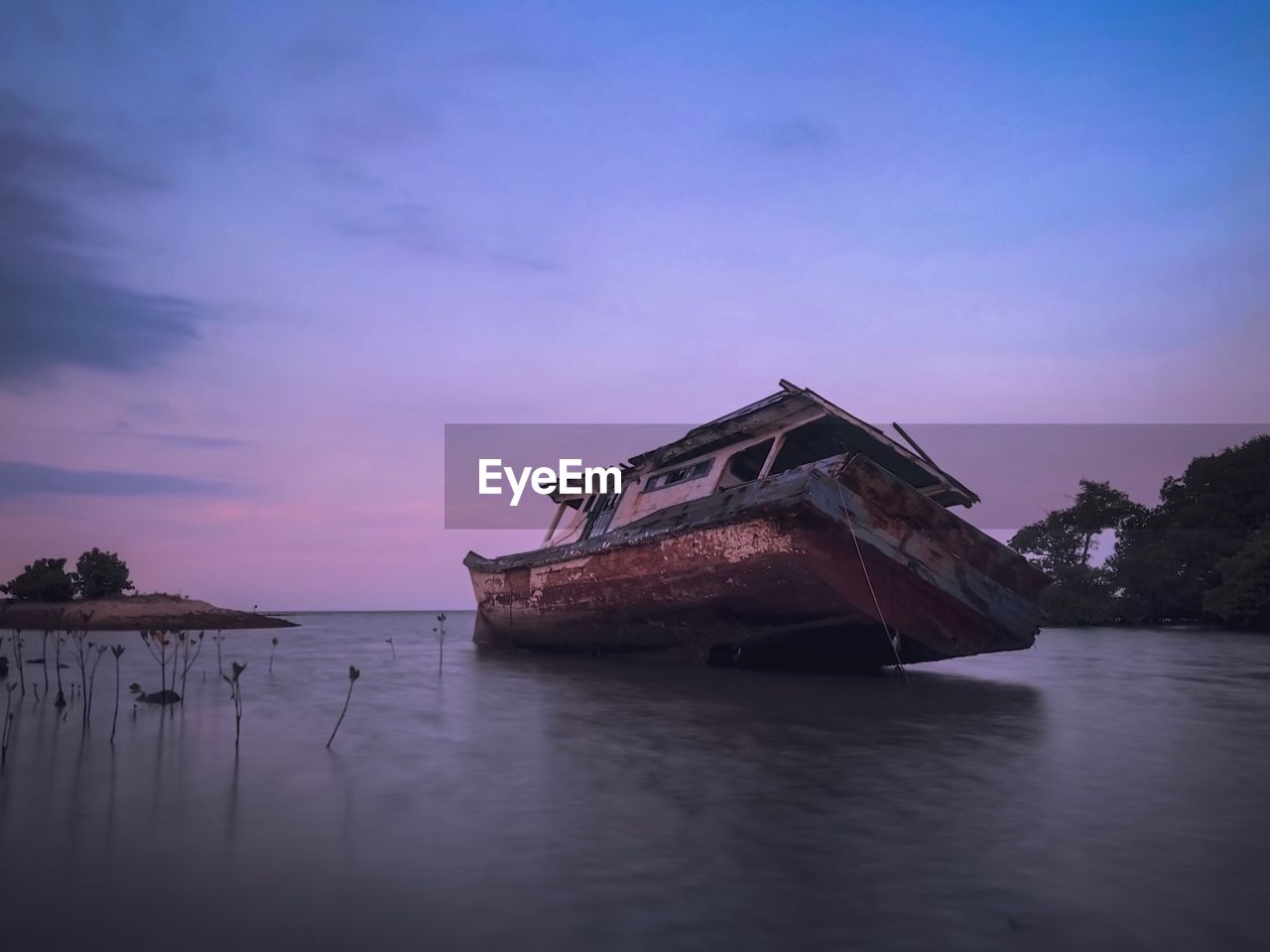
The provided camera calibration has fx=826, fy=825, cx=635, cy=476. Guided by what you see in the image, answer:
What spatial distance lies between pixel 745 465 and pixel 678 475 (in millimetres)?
1407

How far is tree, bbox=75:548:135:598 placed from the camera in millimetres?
42375

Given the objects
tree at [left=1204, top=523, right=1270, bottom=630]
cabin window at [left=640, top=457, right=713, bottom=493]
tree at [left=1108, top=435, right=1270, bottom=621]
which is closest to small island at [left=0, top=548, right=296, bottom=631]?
cabin window at [left=640, top=457, right=713, bottom=493]

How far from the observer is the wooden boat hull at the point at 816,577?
34.2 ft

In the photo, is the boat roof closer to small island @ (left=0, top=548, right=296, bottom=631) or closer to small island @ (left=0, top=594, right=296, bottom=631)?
small island @ (left=0, top=594, right=296, bottom=631)

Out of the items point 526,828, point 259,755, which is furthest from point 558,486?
point 526,828

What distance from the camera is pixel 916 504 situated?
35.4 ft

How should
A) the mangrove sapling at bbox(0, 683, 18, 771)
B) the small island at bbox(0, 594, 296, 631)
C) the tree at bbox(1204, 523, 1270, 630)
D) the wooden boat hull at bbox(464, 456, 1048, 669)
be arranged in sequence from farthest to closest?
the small island at bbox(0, 594, 296, 631)
the tree at bbox(1204, 523, 1270, 630)
the wooden boat hull at bbox(464, 456, 1048, 669)
the mangrove sapling at bbox(0, 683, 18, 771)

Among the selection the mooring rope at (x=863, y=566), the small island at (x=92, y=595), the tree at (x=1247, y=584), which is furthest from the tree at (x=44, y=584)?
the tree at (x=1247, y=584)

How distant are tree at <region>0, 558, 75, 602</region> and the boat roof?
4100 centimetres

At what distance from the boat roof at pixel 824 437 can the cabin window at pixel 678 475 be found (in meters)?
0.23

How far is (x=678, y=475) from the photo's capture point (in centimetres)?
1470

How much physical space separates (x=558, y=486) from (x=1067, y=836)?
16.1 metres

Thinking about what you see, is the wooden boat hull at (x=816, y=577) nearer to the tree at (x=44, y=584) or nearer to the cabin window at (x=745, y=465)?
the cabin window at (x=745, y=465)

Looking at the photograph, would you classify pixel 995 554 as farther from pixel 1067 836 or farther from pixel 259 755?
pixel 259 755
